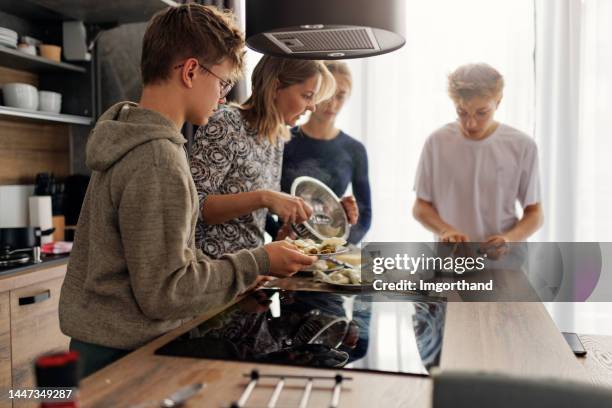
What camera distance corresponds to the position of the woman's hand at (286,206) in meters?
1.77

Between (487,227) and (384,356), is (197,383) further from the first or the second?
(487,227)

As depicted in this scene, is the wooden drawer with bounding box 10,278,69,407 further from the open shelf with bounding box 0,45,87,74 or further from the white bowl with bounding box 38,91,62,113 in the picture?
the open shelf with bounding box 0,45,87,74

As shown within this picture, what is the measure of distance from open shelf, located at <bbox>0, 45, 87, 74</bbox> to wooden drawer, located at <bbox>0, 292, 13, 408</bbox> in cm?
111

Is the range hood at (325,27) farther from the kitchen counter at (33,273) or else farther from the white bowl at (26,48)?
the white bowl at (26,48)

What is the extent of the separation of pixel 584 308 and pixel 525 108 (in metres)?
1.33

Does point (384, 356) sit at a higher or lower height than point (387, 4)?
lower

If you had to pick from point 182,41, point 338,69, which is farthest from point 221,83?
point 338,69

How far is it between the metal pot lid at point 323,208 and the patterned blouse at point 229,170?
0.47ft

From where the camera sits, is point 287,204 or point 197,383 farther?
point 287,204

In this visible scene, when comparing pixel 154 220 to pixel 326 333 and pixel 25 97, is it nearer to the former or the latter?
pixel 326 333

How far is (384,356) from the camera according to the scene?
1.09 meters

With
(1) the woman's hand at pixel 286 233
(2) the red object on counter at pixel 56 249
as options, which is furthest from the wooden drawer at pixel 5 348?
(1) the woman's hand at pixel 286 233

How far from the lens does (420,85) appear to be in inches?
146

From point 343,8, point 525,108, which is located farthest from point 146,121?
point 525,108
